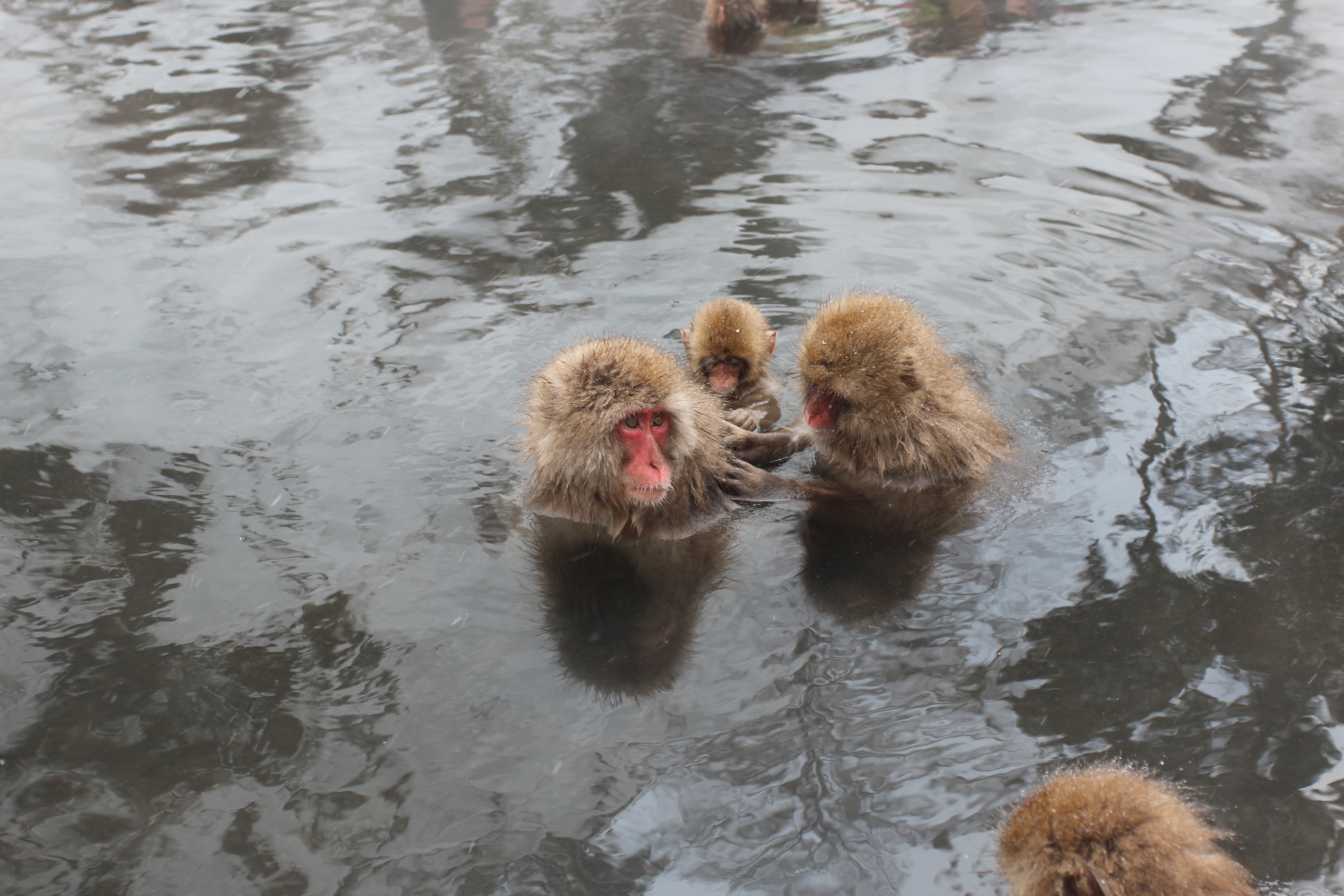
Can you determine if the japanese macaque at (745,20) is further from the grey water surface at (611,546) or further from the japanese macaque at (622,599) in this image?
the japanese macaque at (622,599)

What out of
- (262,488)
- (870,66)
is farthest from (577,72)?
(262,488)

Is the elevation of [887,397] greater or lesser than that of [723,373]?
greater

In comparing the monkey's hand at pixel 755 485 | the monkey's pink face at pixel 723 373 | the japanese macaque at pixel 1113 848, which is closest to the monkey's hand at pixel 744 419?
the monkey's pink face at pixel 723 373

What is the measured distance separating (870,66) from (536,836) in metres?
7.89

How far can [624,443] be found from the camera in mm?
3709

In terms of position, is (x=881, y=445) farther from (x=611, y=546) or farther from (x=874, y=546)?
(x=611, y=546)

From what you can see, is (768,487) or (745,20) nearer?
(768,487)

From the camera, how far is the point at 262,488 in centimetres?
417

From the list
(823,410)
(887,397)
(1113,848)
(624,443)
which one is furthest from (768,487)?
(1113,848)

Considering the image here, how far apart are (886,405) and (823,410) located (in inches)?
10.1

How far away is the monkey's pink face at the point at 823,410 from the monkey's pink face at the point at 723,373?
0.72 meters

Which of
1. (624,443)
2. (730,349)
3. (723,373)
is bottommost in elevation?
(723,373)

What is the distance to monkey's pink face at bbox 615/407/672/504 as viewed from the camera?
11.7 feet

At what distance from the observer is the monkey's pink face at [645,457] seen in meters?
3.57
